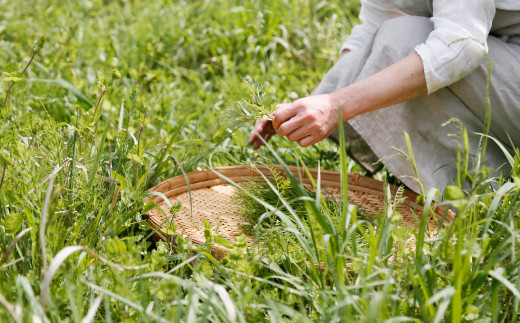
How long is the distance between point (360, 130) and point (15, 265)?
91 cm

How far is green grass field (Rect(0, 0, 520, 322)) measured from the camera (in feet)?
2.95

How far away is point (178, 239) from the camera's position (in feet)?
3.58

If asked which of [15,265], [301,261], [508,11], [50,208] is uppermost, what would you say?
[508,11]

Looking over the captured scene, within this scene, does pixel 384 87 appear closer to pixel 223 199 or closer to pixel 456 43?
pixel 456 43

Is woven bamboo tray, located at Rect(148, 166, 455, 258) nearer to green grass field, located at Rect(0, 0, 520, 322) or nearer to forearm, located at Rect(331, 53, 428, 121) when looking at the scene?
green grass field, located at Rect(0, 0, 520, 322)

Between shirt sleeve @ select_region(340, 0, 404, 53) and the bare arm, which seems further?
shirt sleeve @ select_region(340, 0, 404, 53)

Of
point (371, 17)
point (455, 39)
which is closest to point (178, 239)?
point (455, 39)

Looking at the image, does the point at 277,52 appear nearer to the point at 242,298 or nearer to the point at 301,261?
the point at 301,261

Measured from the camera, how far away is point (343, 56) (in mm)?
1718

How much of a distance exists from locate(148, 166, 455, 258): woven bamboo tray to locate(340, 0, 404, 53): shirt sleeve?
44 cm

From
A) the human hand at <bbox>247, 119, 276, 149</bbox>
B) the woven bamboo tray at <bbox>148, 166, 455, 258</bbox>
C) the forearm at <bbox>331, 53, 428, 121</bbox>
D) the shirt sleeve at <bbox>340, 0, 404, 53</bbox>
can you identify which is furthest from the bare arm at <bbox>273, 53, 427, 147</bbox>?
the shirt sleeve at <bbox>340, 0, 404, 53</bbox>

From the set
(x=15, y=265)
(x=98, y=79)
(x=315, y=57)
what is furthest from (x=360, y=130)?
(x=315, y=57)

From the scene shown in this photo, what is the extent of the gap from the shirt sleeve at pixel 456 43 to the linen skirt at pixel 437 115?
0.09 meters

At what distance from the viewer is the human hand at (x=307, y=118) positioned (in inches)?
50.4
